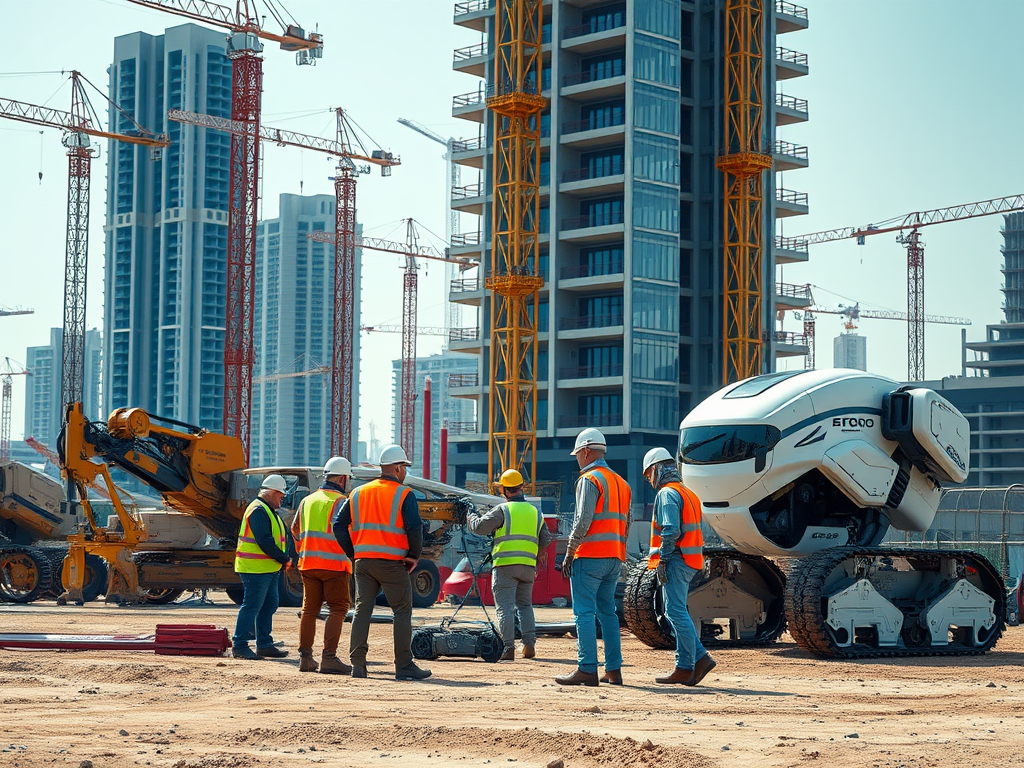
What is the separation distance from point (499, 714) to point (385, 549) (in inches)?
115

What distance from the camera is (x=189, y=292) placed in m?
132

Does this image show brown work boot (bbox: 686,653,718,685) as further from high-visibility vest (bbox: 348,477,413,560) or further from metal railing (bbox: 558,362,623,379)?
metal railing (bbox: 558,362,623,379)

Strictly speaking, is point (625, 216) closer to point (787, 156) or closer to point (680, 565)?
point (787, 156)

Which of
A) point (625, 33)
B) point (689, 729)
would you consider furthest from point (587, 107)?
point (689, 729)

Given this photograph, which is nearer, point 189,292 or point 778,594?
point 778,594

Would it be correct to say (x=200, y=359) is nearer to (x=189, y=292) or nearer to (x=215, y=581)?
(x=189, y=292)

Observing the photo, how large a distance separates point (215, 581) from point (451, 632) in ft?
42.8

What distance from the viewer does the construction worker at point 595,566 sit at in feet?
41.9

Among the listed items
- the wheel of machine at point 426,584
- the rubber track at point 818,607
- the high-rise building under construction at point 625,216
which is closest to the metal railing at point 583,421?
the high-rise building under construction at point 625,216

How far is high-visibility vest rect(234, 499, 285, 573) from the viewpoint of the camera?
15242 mm

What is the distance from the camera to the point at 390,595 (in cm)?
1352

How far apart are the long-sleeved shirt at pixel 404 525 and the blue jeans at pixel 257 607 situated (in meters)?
1.90

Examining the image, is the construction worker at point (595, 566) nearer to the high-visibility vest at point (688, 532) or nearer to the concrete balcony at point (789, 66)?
the high-visibility vest at point (688, 532)

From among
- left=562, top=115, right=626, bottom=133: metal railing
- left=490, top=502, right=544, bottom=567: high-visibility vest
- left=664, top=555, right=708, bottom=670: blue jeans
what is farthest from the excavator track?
left=562, top=115, right=626, bottom=133: metal railing
